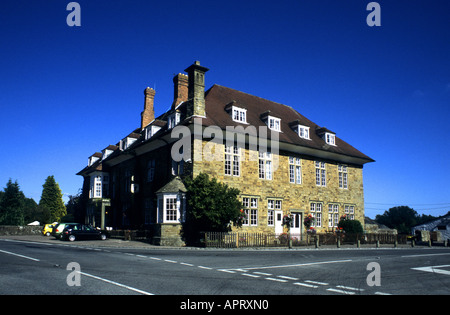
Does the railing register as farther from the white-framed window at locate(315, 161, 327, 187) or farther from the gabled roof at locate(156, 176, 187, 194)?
the white-framed window at locate(315, 161, 327, 187)

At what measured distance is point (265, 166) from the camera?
30.2 metres

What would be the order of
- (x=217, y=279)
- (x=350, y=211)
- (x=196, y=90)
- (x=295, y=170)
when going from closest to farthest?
1. (x=217, y=279)
2. (x=196, y=90)
3. (x=295, y=170)
4. (x=350, y=211)

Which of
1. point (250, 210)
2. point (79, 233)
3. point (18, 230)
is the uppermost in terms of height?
point (250, 210)

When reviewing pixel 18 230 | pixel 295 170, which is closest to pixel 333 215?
pixel 295 170

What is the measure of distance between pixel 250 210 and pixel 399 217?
130 meters

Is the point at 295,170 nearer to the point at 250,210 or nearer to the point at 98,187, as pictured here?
the point at 250,210

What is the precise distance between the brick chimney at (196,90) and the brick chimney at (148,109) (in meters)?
12.1

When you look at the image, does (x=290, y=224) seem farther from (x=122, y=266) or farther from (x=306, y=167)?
(x=122, y=266)

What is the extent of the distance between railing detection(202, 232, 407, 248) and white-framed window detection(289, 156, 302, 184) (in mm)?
5441

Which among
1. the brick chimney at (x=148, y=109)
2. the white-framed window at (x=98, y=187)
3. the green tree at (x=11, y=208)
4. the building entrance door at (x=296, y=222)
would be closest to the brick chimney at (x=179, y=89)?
the brick chimney at (x=148, y=109)

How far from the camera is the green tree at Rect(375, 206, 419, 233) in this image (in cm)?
13688

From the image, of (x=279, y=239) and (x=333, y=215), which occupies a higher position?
(x=333, y=215)

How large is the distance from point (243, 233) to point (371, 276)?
15.4 metres

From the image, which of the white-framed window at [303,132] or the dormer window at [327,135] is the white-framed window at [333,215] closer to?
the dormer window at [327,135]
